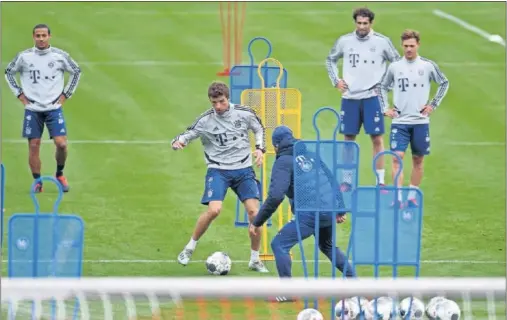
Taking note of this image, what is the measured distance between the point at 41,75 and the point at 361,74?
4.29m

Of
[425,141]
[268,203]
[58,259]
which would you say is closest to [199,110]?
[425,141]

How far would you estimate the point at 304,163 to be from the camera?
14117 millimetres

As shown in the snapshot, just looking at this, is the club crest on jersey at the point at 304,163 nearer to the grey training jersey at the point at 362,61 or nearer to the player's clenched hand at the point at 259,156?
the player's clenched hand at the point at 259,156

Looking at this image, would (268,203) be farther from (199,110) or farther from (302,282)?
(199,110)

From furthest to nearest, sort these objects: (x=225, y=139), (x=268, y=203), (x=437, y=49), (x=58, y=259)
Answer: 1. (x=437, y=49)
2. (x=225, y=139)
3. (x=268, y=203)
4. (x=58, y=259)

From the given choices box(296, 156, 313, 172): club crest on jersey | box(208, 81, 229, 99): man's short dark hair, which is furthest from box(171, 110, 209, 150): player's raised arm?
box(296, 156, 313, 172): club crest on jersey

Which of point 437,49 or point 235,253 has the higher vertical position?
point 437,49

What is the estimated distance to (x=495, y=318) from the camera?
46.5 ft

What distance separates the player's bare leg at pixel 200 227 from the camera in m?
16.2

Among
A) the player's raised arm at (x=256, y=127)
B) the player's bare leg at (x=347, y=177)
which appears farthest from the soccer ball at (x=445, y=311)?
the player's raised arm at (x=256, y=127)

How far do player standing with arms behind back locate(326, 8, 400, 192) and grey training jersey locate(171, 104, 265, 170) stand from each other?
399 cm

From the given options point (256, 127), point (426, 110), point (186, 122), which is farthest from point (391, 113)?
point (186, 122)

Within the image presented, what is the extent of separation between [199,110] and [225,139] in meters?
9.82

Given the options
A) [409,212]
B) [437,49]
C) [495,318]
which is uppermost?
[437,49]
